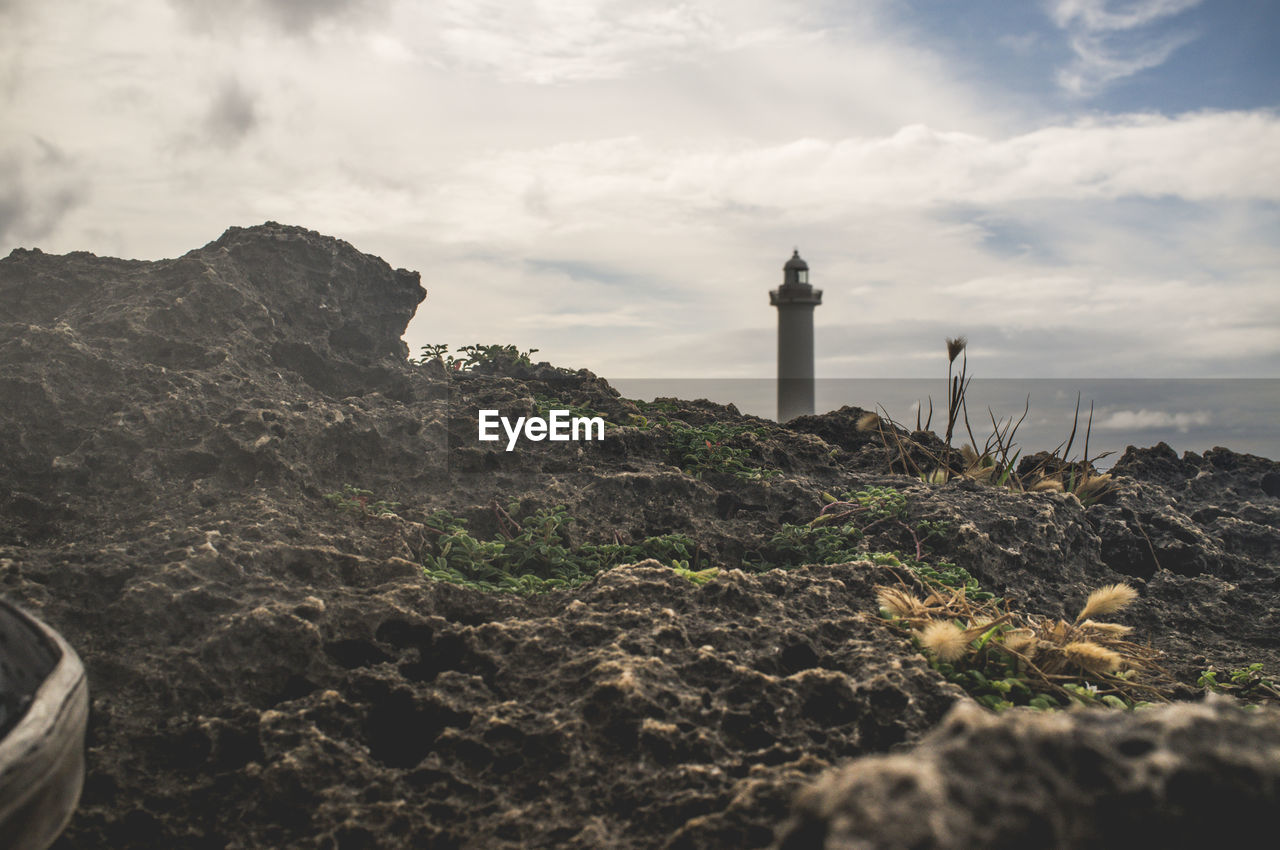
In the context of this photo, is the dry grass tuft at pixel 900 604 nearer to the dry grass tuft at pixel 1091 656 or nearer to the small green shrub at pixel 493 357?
the dry grass tuft at pixel 1091 656

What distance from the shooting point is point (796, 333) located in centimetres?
2962

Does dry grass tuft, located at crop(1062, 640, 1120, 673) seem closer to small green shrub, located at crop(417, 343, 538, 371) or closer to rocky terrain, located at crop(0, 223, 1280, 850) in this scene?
rocky terrain, located at crop(0, 223, 1280, 850)

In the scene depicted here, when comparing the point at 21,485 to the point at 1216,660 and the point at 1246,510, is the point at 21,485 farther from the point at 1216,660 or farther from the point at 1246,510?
the point at 1246,510

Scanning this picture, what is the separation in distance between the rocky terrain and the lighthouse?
21218 millimetres

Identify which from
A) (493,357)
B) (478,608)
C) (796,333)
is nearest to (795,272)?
(796,333)

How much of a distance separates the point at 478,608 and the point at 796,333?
2604 cm

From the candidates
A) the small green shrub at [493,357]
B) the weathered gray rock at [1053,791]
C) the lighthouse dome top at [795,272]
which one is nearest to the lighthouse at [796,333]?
the lighthouse dome top at [795,272]

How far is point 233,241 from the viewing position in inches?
310

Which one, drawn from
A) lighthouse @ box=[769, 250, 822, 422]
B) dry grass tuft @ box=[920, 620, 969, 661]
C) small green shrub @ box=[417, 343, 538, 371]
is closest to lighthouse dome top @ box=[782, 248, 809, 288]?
lighthouse @ box=[769, 250, 822, 422]

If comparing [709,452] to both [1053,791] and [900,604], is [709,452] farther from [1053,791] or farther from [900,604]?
[1053,791]

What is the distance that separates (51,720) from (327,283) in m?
5.89

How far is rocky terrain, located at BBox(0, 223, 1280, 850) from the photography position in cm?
200

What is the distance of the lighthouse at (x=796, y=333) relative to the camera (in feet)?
97.2

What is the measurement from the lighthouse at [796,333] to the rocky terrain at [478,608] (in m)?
21.2
